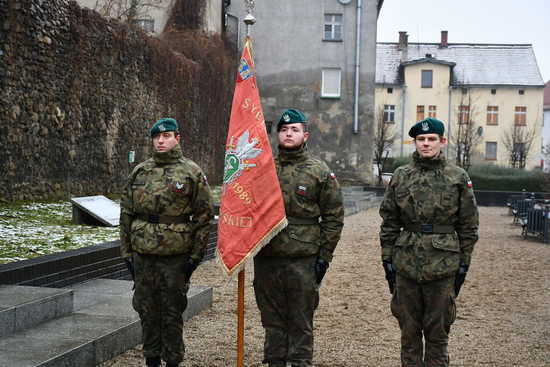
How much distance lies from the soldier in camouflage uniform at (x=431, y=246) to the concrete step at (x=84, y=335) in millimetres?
2441

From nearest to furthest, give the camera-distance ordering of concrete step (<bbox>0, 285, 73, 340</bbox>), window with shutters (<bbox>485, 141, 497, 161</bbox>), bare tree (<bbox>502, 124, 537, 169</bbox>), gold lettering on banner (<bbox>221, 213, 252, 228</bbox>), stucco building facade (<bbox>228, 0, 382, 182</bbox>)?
gold lettering on banner (<bbox>221, 213, 252, 228</bbox>)
concrete step (<bbox>0, 285, 73, 340</bbox>)
stucco building facade (<bbox>228, 0, 382, 182</bbox>)
bare tree (<bbox>502, 124, 537, 169</bbox>)
window with shutters (<bbox>485, 141, 497, 161</bbox>)

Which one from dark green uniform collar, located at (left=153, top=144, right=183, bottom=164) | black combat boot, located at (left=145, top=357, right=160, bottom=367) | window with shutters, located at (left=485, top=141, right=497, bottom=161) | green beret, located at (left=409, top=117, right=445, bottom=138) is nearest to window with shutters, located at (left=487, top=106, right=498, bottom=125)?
window with shutters, located at (left=485, top=141, right=497, bottom=161)

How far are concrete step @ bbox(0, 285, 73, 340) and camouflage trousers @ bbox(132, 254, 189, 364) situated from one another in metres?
1.09

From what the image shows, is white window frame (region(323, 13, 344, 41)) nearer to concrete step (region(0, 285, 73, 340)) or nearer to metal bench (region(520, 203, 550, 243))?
metal bench (region(520, 203, 550, 243))

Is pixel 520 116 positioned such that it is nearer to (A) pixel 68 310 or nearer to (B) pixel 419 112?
(B) pixel 419 112

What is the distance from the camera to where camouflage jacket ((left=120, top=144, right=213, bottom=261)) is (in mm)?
4863

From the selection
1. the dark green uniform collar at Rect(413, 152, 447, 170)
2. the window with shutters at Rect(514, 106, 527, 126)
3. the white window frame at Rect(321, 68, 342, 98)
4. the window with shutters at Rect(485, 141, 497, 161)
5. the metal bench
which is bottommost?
the metal bench

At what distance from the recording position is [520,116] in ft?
164

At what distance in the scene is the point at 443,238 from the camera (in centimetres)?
467

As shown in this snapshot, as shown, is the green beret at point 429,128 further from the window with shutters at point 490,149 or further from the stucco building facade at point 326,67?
the window with shutters at point 490,149

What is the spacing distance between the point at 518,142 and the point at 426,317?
155 feet

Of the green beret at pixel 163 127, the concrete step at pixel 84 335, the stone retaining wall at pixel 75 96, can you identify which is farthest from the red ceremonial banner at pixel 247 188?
the stone retaining wall at pixel 75 96

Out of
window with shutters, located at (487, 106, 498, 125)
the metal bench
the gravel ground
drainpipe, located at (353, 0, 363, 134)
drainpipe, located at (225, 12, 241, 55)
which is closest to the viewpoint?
the gravel ground

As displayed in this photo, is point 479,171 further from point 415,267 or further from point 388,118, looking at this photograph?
point 415,267
